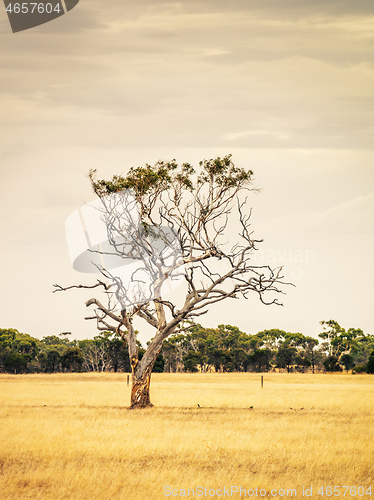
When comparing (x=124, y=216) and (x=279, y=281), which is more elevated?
(x=124, y=216)

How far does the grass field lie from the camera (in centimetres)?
1299

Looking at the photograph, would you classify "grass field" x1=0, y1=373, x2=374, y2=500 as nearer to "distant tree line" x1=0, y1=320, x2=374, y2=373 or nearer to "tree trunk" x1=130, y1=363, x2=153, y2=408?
"tree trunk" x1=130, y1=363, x2=153, y2=408

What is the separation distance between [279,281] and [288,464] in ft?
53.1

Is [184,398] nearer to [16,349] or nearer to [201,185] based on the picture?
[201,185]

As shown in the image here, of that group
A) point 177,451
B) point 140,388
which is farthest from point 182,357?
point 177,451

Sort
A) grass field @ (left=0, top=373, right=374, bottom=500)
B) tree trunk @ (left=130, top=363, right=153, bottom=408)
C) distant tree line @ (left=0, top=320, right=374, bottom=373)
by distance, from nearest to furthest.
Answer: grass field @ (left=0, top=373, right=374, bottom=500) → tree trunk @ (left=130, top=363, right=153, bottom=408) → distant tree line @ (left=0, top=320, right=374, bottom=373)

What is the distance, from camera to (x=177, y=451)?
1734cm

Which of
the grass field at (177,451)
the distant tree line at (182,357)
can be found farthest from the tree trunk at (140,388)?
the distant tree line at (182,357)

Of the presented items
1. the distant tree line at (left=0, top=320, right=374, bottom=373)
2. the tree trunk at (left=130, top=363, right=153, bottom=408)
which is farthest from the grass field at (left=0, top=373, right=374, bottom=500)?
the distant tree line at (left=0, top=320, right=374, bottom=373)

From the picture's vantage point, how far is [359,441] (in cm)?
1970

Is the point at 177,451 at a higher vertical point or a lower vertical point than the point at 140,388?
lower

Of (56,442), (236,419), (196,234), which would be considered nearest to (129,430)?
(56,442)

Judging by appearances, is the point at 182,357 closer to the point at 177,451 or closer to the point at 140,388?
the point at 140,388

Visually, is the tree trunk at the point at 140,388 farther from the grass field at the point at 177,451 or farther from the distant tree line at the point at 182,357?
the distant tree line at the point at 182,357
